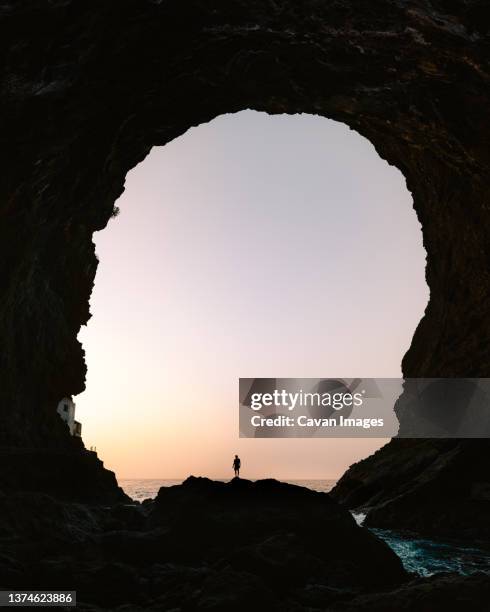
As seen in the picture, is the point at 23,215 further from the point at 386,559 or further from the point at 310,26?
the point at 386,559

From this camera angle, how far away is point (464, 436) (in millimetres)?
25250

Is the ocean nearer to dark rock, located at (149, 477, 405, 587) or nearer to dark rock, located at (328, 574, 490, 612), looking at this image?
dark rock, located at (149, 477, 405, 587)

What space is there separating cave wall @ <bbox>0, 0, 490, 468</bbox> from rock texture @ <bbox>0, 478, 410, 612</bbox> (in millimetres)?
8036

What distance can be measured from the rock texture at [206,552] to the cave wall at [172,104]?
804 cm

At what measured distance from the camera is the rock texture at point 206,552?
9078 mm

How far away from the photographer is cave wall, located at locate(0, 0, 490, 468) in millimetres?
12211

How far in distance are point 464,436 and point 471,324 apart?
5672 mm

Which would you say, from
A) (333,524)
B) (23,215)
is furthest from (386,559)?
(23,215)

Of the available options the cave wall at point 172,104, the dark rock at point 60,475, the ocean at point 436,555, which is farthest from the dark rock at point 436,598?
the dark rock at point 60,475

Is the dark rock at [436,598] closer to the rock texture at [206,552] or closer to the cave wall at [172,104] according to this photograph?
the rock texture at [206,552]

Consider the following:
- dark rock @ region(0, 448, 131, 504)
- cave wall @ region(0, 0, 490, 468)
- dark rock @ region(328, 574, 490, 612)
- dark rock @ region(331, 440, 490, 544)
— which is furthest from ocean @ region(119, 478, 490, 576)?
dark rock @ region(0, 448, 131, 504)

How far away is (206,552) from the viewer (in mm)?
12438

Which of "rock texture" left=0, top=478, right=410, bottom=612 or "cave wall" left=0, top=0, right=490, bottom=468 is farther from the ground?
"cave wall" left=0, top=0, right=490, bottom=468

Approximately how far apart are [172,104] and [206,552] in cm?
1409
